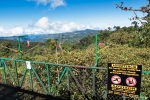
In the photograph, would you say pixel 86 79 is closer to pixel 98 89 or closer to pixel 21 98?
pixel 98 89

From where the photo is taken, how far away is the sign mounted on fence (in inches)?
125

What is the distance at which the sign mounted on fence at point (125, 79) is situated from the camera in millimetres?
3186

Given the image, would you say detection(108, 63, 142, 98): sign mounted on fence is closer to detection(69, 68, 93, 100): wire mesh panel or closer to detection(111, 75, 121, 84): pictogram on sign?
detection(111, 75, 121, 84): pictogram on sign

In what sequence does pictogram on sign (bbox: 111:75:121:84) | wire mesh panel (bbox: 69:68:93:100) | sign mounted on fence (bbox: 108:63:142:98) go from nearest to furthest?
sign mounted on fence (bbox: 108:63:142:98) → pictogram on sign (bbox: 111:75:121:84) → wire mesh panel (bbox: 69:68:93:100)

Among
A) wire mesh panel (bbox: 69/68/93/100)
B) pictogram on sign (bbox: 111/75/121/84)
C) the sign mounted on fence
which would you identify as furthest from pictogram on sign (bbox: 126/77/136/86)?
wire mesh panel (bbox: 69/68/93/100)

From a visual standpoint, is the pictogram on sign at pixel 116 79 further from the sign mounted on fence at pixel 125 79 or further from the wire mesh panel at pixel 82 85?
the wire mesh panel at pixel 82 85

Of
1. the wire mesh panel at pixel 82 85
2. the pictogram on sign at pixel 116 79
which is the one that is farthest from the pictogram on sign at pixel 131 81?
the wire mesh panel at pixel 82 85

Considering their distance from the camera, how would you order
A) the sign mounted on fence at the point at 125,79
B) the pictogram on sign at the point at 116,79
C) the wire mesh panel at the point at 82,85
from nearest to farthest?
the sign mounted on fence at the point at 125,79, the pictogram on sign at the point at 116,79, the wire mesh panel at the point at 82,85

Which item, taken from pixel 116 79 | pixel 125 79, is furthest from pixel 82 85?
pixel 125 79

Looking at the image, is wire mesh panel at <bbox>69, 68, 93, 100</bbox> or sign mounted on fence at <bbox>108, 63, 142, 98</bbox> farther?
wire mesh panel at <bbox>69, 68, 93, 100</bbox>

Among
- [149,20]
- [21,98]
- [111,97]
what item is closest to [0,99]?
[21,98]

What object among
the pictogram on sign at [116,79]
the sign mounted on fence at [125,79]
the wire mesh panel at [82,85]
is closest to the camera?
the sign mounted on fence at [125,79]

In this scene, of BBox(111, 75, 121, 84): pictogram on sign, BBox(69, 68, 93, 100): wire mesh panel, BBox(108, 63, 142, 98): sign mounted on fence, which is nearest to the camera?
BBox(108, 63, 142, 98): sign mounted on fence

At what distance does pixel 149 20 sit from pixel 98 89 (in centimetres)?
547
